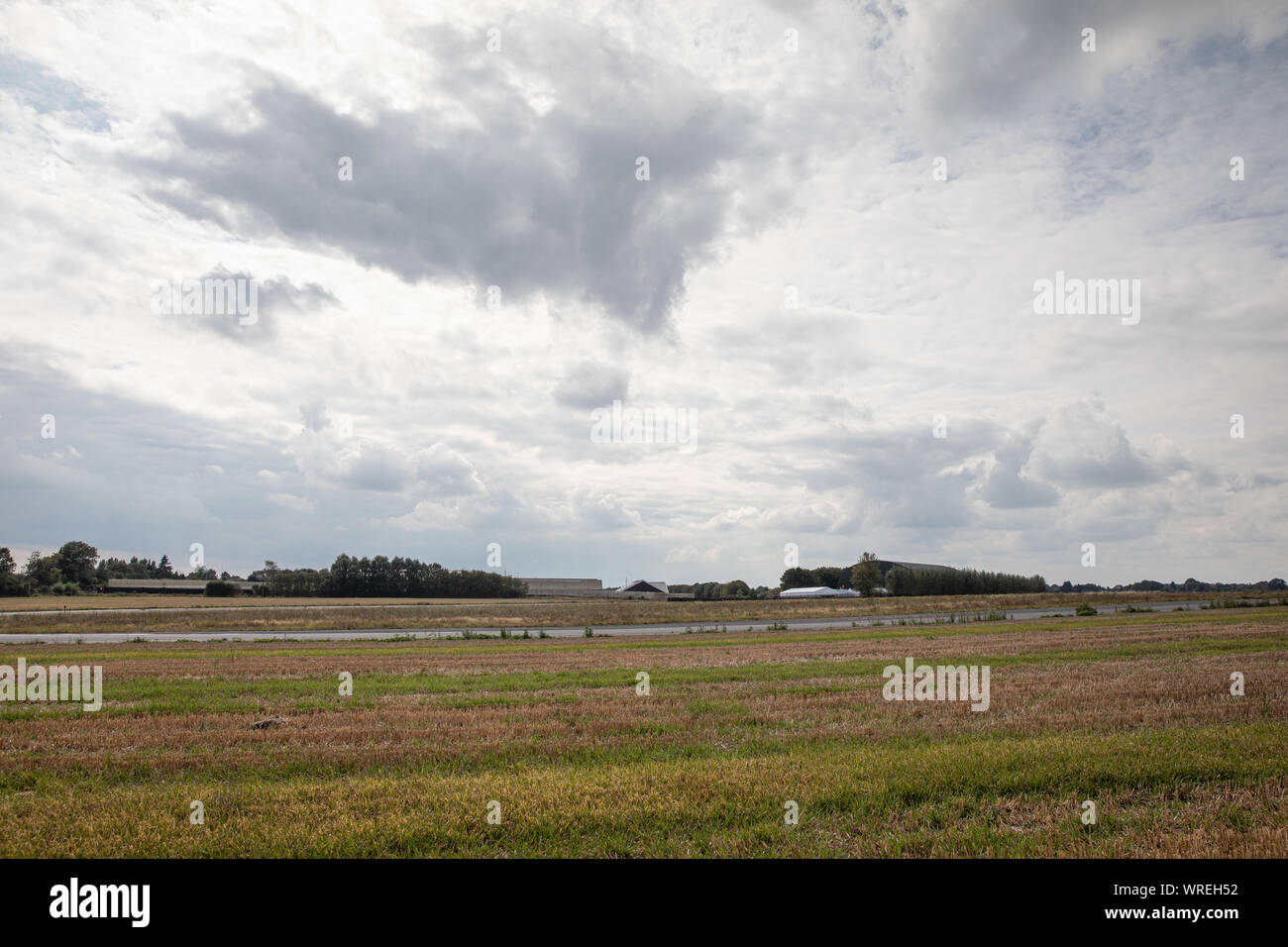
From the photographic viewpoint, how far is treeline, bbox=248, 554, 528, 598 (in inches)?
5728

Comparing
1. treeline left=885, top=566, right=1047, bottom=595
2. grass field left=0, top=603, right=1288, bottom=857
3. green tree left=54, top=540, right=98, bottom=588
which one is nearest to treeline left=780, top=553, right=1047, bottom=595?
treeline left=885, top=566, right=1047, bottom=595

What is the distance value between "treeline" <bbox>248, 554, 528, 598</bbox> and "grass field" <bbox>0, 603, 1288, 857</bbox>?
453 feet

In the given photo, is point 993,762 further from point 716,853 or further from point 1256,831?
point 716,853

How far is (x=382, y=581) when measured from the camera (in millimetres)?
149750

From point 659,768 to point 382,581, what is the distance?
151493mm

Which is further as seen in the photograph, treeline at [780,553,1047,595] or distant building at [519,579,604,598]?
distant building at [519,579,604,598]

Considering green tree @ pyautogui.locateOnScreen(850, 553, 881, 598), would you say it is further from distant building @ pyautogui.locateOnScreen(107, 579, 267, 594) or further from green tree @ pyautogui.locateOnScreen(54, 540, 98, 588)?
green tree @ pyautogui.locateOnScreen(54, 540, 98, 588)

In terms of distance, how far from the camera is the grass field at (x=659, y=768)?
696cm

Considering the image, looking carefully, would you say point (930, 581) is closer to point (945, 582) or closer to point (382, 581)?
point (945, 582)

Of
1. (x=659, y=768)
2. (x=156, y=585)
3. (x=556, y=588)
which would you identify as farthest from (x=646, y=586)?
(x=659, y=768)

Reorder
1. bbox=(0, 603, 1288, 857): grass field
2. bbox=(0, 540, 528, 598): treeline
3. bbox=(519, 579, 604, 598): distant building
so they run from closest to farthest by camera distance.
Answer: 1. bbox=(0, 603, 1288, 857): grass field
2. bbox=(0, 540, 528, 598): treeline
3. bbox=(519, 579, 604, 598): distant building

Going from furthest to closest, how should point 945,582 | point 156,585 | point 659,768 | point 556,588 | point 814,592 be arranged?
point 556,588 < point 156,585 < point 814,592 < point 945,582 < point 659,768
